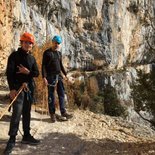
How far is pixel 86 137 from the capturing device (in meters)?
7.38

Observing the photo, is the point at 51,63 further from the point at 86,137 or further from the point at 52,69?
the point at 86,137

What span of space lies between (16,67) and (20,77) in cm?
19

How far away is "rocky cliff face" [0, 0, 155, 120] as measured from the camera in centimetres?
2706

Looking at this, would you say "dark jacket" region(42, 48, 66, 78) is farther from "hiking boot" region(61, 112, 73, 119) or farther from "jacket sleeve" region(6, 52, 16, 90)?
"jacket sleeve" region(6, 52, 16, 90)

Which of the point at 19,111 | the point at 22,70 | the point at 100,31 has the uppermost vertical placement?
the point at 100,31

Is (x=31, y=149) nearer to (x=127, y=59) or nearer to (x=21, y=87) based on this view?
(x=21, y=87)

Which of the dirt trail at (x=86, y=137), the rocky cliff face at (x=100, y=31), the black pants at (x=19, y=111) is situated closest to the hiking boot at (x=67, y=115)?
the dirt trail at (x=86, y=137)

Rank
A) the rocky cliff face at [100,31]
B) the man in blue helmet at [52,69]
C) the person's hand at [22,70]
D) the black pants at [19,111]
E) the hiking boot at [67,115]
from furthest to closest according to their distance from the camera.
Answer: the rocky cliff face at [100,31]
the hiking boot at [67,115]
the man in blue helmet at [52,69]
the person's hand at [22,70]
the black pants at [19,111]

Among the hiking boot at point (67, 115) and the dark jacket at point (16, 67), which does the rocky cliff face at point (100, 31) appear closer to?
the hiking boot at point (67, 115)

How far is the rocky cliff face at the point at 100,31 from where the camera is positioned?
27058mm

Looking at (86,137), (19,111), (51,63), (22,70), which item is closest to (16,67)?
(22,70)

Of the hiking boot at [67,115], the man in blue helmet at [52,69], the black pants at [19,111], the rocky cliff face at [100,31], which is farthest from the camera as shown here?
the rocky cliff face at [100,31]

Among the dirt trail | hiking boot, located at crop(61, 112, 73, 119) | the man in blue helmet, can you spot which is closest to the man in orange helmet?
the dirt trail

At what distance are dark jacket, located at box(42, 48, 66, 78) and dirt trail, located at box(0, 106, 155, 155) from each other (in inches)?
45.2
